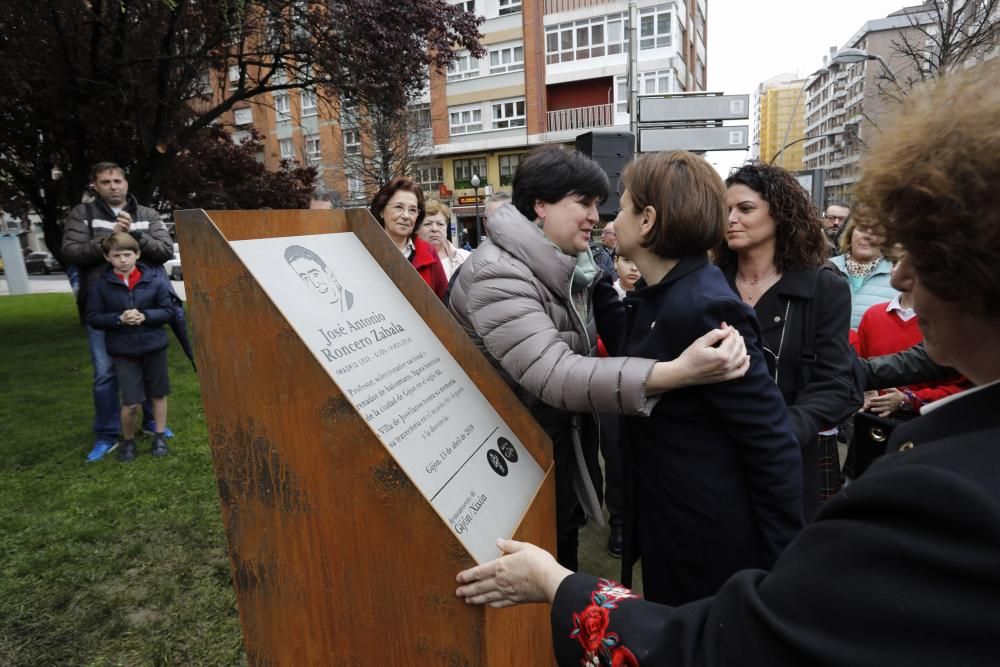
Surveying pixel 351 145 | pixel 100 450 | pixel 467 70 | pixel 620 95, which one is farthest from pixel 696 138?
pixel 351 145

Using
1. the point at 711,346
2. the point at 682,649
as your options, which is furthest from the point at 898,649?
the point at 711,346

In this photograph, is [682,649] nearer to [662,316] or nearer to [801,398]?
[662,316]

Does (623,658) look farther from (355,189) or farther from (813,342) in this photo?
(355,189)

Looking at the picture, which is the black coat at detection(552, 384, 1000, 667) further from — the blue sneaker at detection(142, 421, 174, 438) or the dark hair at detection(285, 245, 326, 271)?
the blue sneaker at detection(142, 421, 174, 438)

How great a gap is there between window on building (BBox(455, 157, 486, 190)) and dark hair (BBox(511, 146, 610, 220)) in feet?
100

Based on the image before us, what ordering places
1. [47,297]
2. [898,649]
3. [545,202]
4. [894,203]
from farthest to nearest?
[47,297], [545,202], [894,203], [898,649]

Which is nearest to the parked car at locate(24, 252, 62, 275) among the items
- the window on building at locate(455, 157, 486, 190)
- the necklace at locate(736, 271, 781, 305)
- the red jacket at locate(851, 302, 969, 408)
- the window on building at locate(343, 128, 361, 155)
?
the window on building at locate(343, 128, 361, 155)

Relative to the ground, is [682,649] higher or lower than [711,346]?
lower

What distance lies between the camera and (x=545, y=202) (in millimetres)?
2092

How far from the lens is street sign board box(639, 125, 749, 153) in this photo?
797cm

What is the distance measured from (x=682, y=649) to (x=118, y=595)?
116 inches

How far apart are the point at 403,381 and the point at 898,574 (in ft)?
3.76

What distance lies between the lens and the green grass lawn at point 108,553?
8.22ft

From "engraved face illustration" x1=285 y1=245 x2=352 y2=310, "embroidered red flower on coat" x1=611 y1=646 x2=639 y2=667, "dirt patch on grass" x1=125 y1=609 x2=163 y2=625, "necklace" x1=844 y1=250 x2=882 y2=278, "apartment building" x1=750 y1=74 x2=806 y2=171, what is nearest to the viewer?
"embroidered red flower on coat" x1=611 y1=646 x2=639 y2=667
